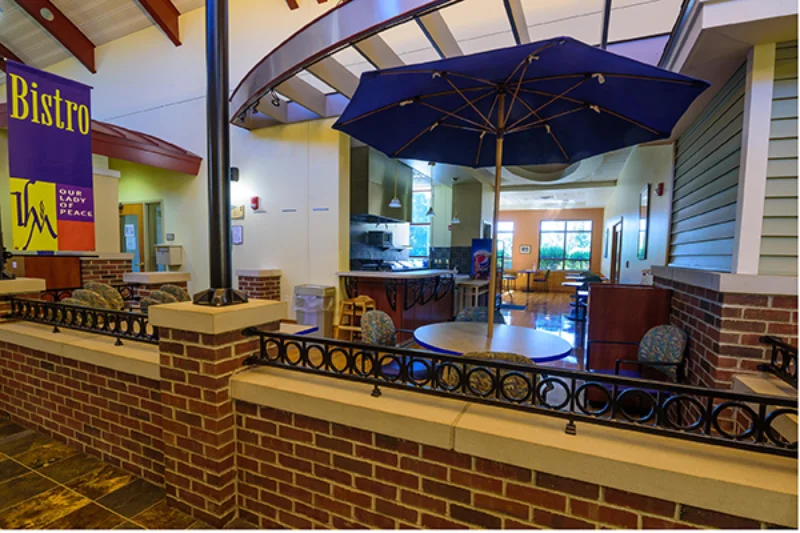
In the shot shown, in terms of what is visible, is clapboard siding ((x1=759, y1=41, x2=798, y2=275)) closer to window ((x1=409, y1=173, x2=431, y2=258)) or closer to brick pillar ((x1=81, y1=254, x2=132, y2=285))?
brick pillar ((x1=81, y1=254, x2=132, y2=285))

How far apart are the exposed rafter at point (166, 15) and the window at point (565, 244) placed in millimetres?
12503

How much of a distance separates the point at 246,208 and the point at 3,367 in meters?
3.76

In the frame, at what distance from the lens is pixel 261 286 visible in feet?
17.9

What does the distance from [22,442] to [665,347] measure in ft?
14.2

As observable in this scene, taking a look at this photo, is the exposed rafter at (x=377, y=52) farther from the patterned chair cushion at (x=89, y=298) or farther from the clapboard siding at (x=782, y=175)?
the patterned chair cushion at (x=89, y=298)

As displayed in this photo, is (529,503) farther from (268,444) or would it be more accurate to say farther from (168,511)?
(168,511)

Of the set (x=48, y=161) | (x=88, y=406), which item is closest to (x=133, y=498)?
(x=88, y=406)

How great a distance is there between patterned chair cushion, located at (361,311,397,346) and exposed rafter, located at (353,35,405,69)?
2.57m

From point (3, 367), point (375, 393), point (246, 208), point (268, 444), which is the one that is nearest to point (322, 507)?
point (268, 444)

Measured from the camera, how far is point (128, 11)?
6.48 metres

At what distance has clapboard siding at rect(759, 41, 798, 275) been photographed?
1.92 m

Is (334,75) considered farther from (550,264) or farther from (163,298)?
(550,264)

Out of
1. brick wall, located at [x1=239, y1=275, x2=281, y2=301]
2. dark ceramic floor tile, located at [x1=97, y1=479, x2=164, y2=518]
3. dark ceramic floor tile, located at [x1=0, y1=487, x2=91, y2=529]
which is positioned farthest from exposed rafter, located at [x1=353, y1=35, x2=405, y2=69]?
dark ceramic floor tile, located at [x1=0, y1=487, x2=91, y2=529]

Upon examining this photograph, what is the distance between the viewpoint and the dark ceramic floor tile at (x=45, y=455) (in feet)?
6.56
